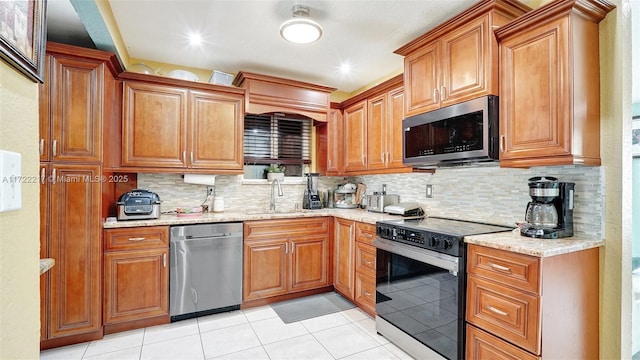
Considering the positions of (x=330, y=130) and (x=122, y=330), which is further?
(x=330, y=130)

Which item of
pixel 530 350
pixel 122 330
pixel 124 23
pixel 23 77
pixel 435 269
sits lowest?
pixel 122 330

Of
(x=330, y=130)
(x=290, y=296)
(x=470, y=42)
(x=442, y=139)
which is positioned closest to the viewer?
(x=470, y=42)

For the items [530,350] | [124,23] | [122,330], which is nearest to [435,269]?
[530,350]

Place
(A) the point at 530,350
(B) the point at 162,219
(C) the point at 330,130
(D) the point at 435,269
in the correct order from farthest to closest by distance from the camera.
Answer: (C) the point at 330,130
(B) the point at 162,219
(D) the point at 435,269
(A) the point at 530,350

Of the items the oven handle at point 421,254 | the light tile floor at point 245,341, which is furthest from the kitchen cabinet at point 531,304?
the light tile floor at point 245,341

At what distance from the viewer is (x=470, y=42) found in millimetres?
2258

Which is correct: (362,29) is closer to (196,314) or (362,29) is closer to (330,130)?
(330,130)

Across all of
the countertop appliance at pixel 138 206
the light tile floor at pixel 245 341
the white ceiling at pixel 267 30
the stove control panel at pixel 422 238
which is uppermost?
the white ceiling at pixel 267 30

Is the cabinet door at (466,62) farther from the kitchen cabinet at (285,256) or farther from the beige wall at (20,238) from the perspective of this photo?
the beige wall at (20,238)

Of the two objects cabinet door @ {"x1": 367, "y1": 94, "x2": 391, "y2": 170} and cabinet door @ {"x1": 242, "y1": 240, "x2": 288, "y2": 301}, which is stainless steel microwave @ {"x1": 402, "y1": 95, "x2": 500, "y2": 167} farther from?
cabinet door @ {"x1": 242, "y1": 240, "x2": 288, "y2": 301}

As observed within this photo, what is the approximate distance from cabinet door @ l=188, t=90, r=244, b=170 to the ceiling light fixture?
1.14 m

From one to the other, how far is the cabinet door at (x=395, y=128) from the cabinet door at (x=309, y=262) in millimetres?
1127

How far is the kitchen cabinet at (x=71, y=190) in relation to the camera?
2318 mm

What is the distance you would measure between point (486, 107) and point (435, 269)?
3.77 feet
